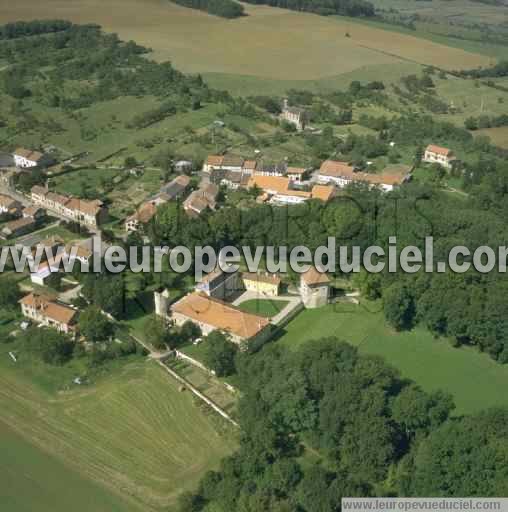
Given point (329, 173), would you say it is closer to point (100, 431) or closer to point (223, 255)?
point (223, 255)

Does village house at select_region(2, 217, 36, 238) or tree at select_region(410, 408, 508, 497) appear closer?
tree at select_region(410, 408, 508, 497)

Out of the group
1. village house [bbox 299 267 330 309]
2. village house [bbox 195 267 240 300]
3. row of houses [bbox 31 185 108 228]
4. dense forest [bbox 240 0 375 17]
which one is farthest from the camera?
dense forest [bbox 240 0 375 17]

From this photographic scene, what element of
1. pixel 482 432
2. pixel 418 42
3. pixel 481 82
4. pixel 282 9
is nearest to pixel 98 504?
pixel 482 432

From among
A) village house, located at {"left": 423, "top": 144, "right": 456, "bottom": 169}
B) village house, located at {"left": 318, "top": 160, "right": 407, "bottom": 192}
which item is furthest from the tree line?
village house, located at {"left": 423, "top": 144, "right": 456, "bottom": 169}

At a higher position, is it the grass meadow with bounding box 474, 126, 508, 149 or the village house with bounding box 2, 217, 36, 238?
the grass meadow with bounding box 474, 126, 508, 149

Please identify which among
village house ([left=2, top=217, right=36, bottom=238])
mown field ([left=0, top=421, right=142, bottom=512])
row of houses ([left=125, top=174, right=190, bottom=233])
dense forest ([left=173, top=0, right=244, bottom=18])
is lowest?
mown field ([left=0, top=421, right=142, bottom=512])

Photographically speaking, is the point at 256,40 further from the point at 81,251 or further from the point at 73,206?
the point at 81,251

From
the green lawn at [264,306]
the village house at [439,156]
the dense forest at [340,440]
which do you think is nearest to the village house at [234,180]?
the green lawn at [264,306]

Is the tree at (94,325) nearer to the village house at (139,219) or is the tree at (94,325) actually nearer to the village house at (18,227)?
the village house at (139,219)

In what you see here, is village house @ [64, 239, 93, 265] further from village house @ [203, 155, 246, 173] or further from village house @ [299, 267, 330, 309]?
village house @ [203, 155, 246, 173]
